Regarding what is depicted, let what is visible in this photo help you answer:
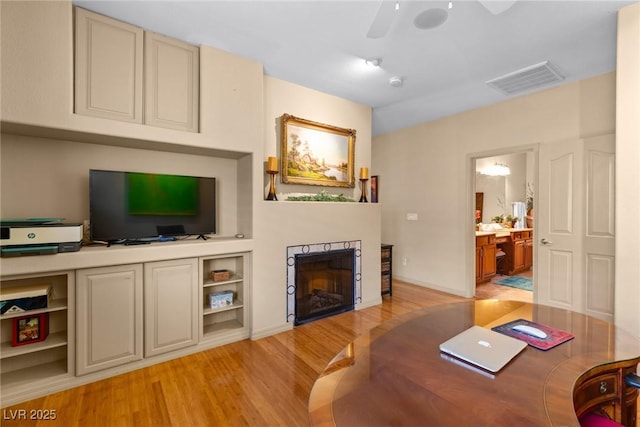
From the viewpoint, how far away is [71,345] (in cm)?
205

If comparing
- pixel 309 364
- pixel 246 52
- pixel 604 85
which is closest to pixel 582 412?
pixel 309 364

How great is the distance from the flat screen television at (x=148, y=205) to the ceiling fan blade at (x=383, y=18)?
191 centimetres

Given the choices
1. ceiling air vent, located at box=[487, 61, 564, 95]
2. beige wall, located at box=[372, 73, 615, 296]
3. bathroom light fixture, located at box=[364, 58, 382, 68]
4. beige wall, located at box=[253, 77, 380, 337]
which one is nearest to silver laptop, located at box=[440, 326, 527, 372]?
beige wall, located at box=[253, 77, 380, 337]

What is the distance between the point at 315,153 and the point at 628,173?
108 inches

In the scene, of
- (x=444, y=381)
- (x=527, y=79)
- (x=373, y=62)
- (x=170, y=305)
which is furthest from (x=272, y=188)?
(x=527, y=79)

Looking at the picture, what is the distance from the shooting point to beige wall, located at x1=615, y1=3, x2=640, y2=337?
212 centimetres

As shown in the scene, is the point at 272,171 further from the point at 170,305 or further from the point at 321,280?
the point at 170,305

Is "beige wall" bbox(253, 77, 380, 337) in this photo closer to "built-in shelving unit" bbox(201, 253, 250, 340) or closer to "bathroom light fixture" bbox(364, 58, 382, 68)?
"built-in shelving unit" bbox(201, 253, 250, 340)

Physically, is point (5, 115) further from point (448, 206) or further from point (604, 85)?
point (604, 85)

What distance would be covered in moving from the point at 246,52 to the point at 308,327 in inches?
111

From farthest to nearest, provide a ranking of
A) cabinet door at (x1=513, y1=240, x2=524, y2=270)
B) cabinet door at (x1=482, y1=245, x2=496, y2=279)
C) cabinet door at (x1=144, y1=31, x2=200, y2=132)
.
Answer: cabinet door at (x1=513, y1=240, x2=524, y2=270)
cabinet door at (x1=482, y1=245, x2=496, y2=279)
cabinet door at (x1=144, y1=31, x2=200, y2=132)

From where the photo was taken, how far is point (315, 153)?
11.5 feet

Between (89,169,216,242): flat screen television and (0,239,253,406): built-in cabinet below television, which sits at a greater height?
(89,169,216,242): flat screen television

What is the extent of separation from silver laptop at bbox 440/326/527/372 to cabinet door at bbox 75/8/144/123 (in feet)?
8.68
